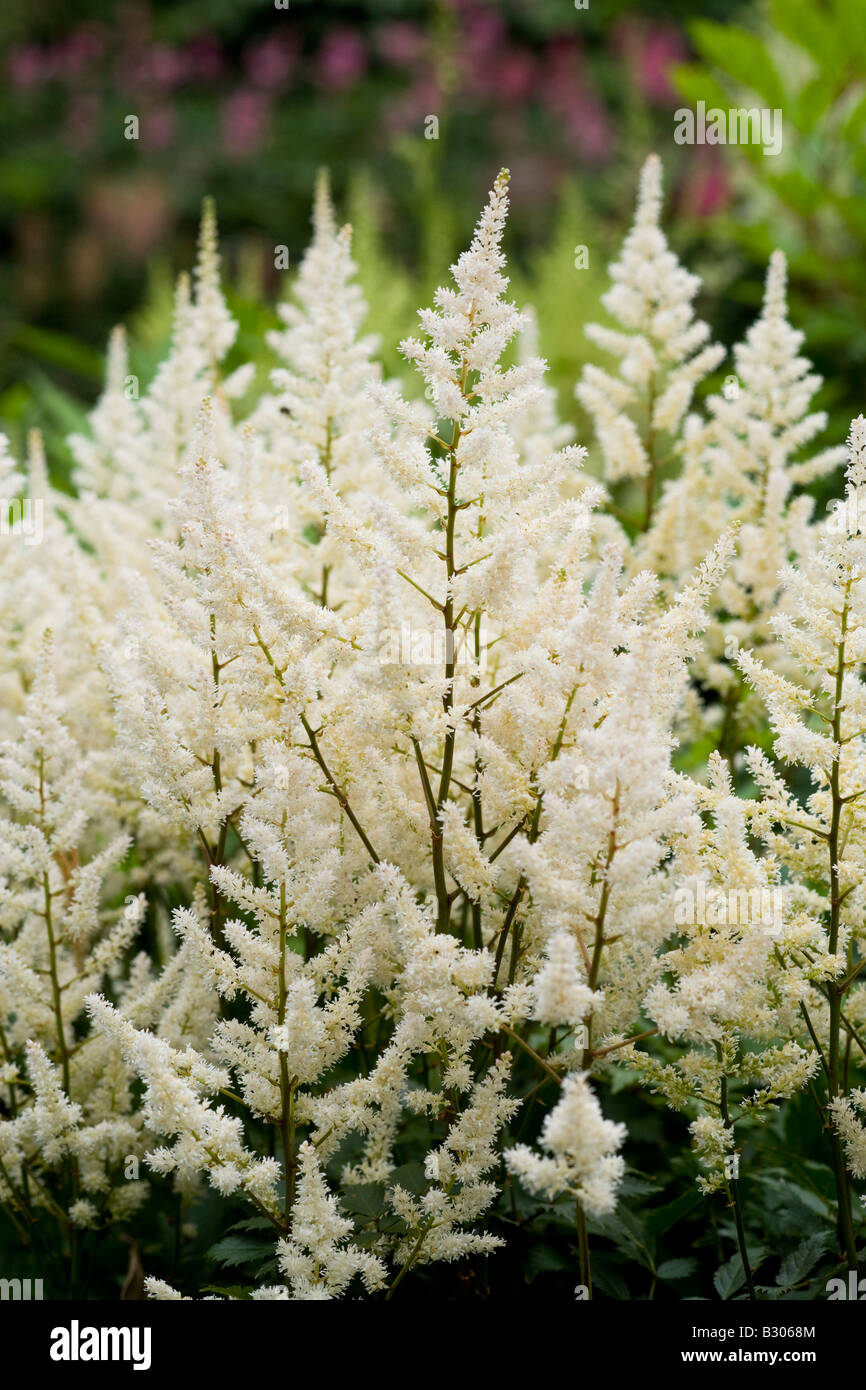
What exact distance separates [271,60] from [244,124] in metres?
0.55

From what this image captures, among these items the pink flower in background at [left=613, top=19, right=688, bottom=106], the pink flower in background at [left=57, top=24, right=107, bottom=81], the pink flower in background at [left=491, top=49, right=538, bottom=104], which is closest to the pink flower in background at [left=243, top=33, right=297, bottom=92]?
the pink flower in background at [left=57, top=24, right=107, bottom=81]

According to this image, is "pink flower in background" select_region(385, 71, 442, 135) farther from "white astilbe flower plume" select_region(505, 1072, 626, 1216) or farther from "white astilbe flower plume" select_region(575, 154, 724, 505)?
"white astilbe flower plume" select_region(505, 1072, 626, 1216)

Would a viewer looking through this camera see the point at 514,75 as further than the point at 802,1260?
Yes

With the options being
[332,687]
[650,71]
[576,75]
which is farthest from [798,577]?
[576,75]

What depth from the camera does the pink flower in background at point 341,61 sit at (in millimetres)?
9156

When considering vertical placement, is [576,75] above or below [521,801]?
above

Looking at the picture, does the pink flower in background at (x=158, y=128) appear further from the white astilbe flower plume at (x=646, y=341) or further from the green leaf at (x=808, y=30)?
the white astilbe flower plume at (x=646, y=341)

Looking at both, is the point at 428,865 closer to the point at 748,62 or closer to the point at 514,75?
the point at 748,62

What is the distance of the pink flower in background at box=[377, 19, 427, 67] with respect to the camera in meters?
9.17

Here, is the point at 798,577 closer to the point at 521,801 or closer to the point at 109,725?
the point at 521,801

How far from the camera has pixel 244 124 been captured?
30.7 ft

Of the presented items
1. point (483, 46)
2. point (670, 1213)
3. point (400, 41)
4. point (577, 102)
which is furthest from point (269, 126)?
point (670, 1213)
